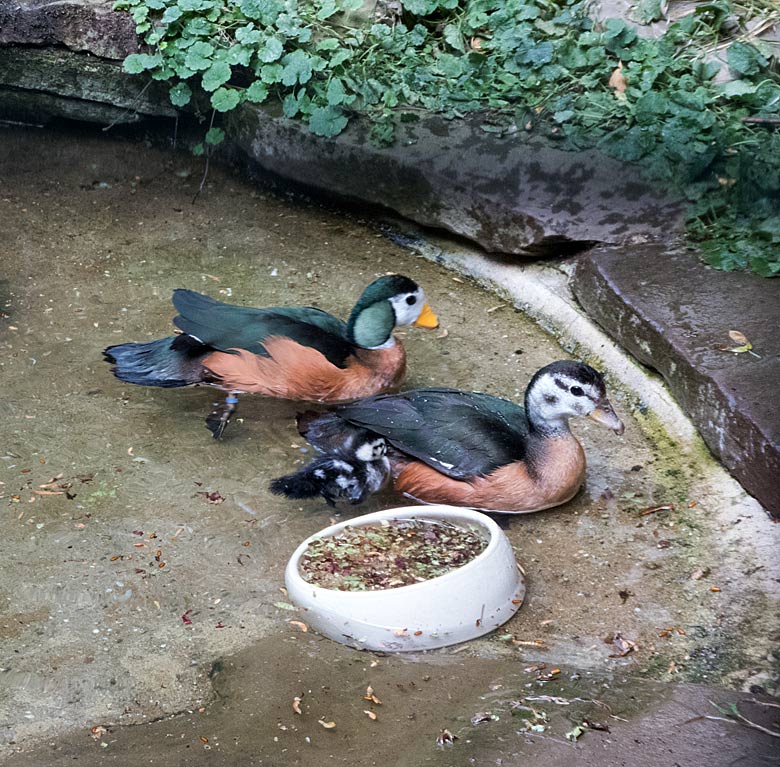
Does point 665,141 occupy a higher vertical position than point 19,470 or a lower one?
higher

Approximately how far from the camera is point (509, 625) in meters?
3.61

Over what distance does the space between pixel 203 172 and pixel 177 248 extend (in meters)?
0.89

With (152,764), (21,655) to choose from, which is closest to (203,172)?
(21,655)

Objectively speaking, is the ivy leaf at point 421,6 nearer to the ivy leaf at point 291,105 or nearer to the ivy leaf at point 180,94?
the ivy leaf at point 291,105

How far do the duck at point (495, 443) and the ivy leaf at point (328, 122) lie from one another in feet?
7.79

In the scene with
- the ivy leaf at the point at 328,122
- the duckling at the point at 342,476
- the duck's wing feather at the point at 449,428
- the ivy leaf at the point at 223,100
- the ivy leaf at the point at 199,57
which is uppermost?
the ivy leaf at the point at 199,57

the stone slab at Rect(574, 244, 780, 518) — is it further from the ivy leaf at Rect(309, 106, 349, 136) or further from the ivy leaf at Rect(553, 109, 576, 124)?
the ivy leaf at Rect(309, 106, 349, 136)

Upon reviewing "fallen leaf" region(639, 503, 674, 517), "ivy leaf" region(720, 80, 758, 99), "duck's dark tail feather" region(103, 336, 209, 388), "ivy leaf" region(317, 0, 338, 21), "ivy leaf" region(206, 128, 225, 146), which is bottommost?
"duck's dark tail feather" region(103, 336, 209, 388)

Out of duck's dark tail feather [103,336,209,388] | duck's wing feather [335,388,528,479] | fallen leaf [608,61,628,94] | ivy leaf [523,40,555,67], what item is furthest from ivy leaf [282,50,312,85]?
duck's wing feather [335,388,528,479]

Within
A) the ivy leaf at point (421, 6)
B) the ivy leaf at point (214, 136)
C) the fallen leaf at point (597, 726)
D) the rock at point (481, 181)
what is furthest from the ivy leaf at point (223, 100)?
the fallen leaf at point (597, 726)

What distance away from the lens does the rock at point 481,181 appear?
5.54m

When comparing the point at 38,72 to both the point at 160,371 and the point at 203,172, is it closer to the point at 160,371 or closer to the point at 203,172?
the point at 203,172

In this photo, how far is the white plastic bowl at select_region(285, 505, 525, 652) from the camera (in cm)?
337

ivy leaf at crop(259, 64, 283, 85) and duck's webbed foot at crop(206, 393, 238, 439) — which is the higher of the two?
ivy leaf at crop(259, 64, 283, 85)
